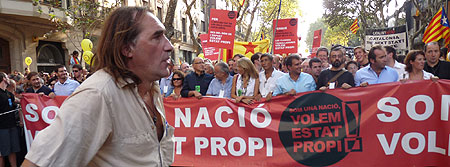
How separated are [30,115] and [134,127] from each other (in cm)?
572

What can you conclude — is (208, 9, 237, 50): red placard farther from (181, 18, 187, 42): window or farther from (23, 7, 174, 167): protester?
(181, 18, 187, 42): window

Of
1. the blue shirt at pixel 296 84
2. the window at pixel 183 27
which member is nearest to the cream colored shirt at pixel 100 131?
the blue shirt at pixel 296 84

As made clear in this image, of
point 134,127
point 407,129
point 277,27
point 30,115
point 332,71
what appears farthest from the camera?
point 277,27

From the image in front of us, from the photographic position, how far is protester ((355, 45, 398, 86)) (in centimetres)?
538

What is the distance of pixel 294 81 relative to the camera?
221 inches

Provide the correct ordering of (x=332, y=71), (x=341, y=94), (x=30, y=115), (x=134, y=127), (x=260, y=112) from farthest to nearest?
(x=30, y=115) < (x=332, y=71) < (x=260, y=112) < (x=341, y=94) < (x=134, y=127)

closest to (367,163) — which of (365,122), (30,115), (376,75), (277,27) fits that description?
(365,122)

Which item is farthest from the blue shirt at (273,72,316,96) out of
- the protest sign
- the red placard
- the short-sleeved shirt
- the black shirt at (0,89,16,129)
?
the protest sign

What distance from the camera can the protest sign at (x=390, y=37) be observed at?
1100 cm

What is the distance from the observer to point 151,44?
1.36 metres

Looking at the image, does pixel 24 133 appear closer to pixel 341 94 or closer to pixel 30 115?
pixel 30 115

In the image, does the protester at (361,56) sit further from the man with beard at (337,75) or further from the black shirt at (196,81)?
the black shirt at (196,81)

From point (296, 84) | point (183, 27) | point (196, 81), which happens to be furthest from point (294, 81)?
point (183, 27)

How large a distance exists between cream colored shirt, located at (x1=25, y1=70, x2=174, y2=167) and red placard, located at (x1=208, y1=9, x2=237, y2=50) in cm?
925
